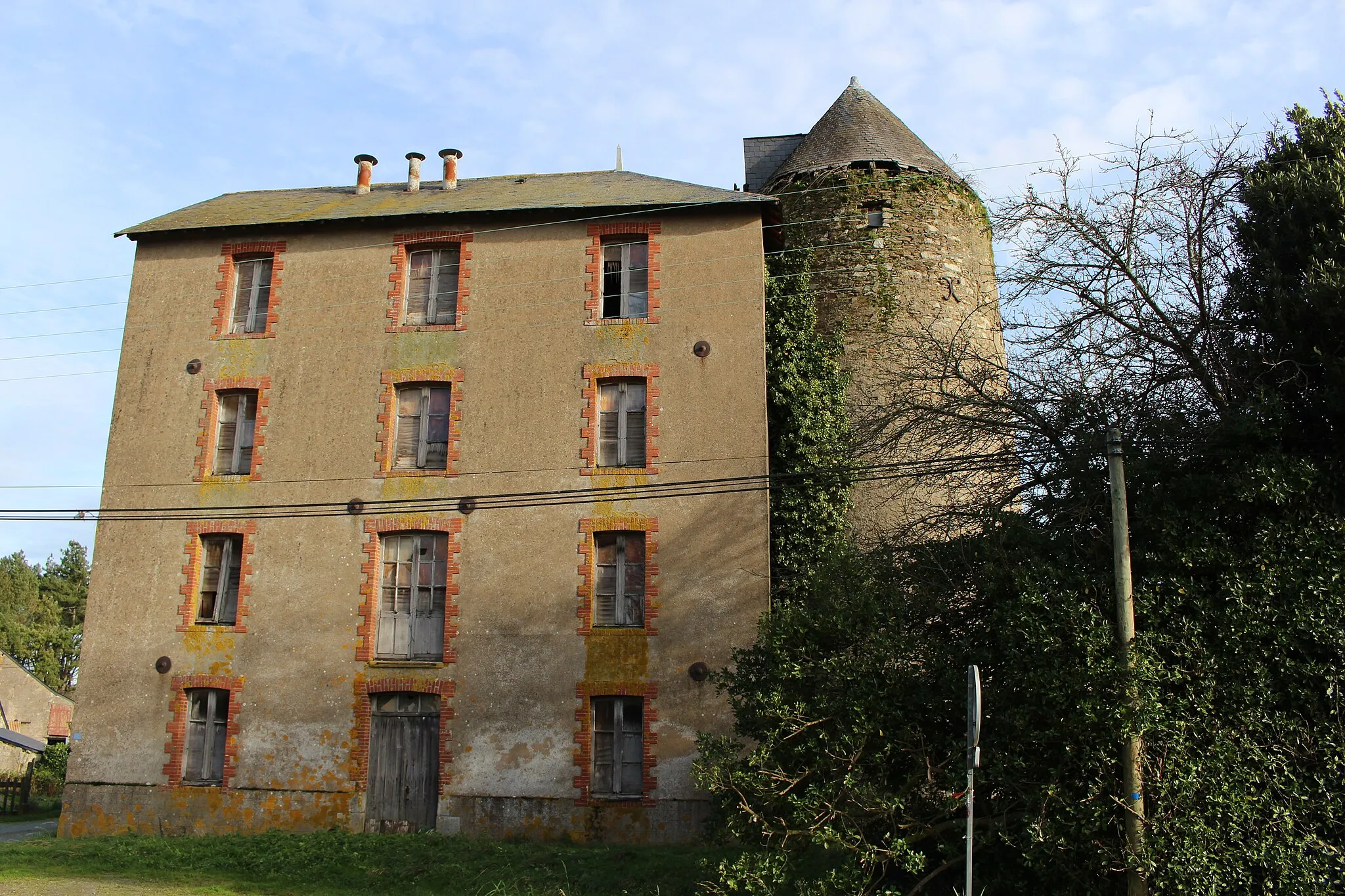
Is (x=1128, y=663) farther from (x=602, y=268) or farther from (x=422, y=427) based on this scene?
(x=422, y=427)

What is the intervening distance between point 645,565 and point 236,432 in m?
8.15

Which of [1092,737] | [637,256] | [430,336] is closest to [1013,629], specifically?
[1092,737]

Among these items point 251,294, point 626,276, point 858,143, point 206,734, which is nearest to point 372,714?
point 206,734

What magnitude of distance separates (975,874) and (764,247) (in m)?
12.6

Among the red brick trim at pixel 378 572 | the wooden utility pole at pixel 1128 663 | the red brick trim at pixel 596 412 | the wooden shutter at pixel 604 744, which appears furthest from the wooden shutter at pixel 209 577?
the wooden utility pole at pixel 1128 663

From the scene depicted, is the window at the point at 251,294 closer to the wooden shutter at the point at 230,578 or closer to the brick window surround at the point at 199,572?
the brick window surround at the point at 199,572

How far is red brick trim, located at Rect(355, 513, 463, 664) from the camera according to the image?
1750cm

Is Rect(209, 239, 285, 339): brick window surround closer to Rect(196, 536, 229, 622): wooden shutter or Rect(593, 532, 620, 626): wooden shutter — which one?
Rect(196, 536, 229, 622): wooden shutter

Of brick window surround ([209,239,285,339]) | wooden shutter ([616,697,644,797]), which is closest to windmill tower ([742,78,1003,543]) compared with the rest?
wooden shutter ([616,697,644,797])

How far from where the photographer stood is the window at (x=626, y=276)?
1875cm

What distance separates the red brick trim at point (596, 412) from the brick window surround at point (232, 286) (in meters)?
6.20

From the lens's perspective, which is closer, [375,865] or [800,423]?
[375,865]

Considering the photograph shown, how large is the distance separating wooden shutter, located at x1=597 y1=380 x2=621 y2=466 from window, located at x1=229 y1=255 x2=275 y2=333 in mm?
6840

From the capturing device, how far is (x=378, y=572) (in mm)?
17969
